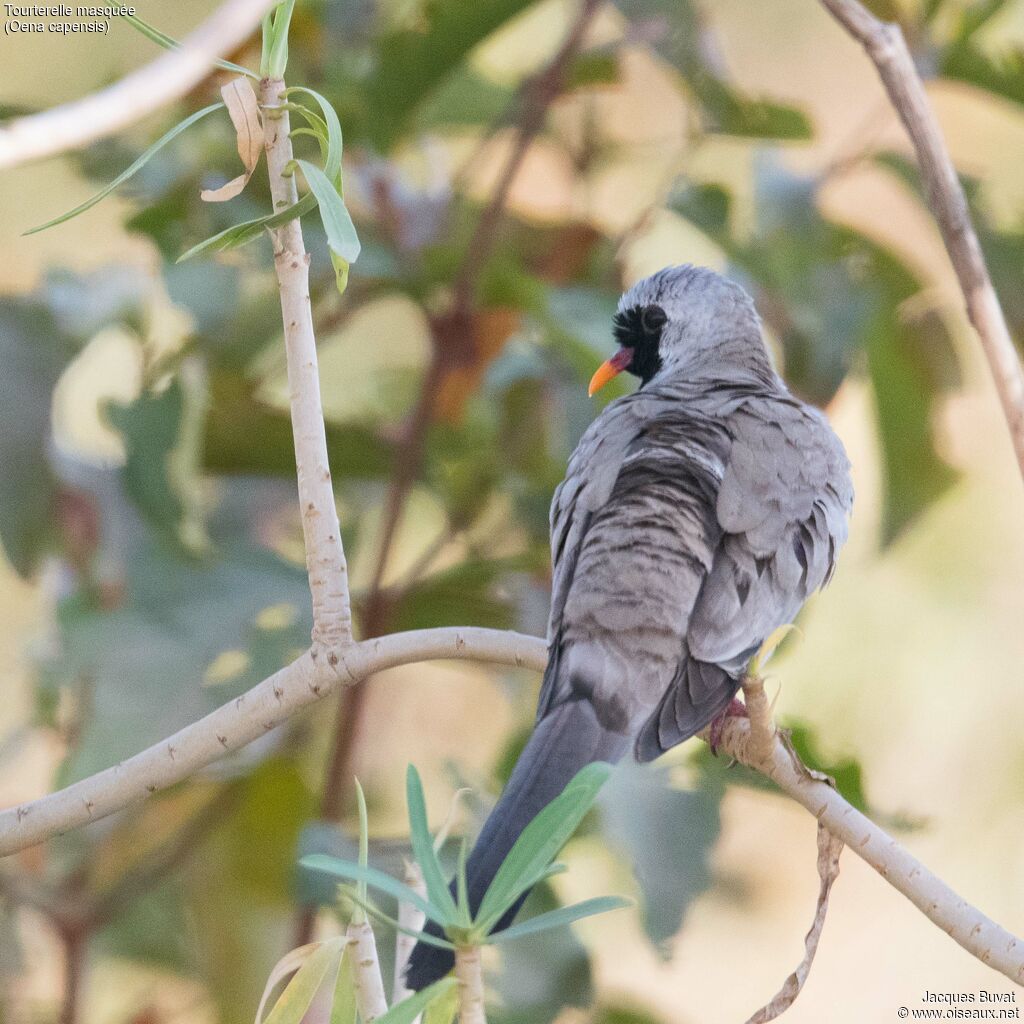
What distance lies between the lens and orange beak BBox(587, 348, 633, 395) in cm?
316

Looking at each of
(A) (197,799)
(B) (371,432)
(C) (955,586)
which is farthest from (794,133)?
(A) (197,799)

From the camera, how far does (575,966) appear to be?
320 centimetres

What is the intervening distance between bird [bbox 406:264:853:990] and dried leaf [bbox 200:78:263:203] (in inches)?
35.2

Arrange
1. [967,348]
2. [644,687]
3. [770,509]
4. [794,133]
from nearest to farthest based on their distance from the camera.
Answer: [644,687]
[770,509]
[794,133]
[967,348]

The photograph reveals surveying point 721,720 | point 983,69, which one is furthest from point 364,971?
point 983,69

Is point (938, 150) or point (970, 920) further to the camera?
point (938, 150)

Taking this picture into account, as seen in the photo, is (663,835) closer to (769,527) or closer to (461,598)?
(769,527)

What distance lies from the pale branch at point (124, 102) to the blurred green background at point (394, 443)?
6.55ft

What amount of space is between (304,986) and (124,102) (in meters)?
1.05

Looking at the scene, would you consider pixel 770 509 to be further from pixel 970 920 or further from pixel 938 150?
pixel 970 920

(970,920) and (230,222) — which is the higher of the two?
(230,222)

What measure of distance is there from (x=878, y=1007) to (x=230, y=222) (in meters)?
3.22

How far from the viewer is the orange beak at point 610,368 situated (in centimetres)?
316

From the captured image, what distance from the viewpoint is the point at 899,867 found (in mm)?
1719
